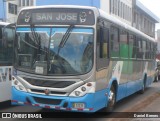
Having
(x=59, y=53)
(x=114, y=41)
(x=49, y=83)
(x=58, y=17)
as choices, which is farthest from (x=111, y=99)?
(x=58, y=17)

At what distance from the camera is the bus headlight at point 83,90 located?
9031 mm

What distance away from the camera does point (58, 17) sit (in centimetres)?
956

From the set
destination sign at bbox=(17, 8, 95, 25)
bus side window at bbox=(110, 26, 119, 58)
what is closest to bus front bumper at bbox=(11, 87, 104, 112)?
destination sign at bbox=(17, 8, 95, 25)

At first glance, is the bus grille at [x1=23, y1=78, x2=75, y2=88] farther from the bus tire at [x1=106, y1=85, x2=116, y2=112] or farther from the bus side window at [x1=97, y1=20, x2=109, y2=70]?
the bus tire at [x1=106, y1=85, x2=116, y2=112]

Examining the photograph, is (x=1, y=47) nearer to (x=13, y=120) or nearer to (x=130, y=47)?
(x=13, y=120)

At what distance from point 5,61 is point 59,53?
2.95 m

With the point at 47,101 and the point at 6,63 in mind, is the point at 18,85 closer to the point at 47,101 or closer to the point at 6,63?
the point at 47,101

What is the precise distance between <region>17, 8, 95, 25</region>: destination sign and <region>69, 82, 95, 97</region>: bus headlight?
1.56 meters

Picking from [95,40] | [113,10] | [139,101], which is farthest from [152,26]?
[95,40]

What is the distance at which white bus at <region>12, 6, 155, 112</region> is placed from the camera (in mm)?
9102

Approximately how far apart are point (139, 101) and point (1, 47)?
6.07 m

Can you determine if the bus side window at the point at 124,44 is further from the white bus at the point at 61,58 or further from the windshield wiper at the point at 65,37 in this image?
the windshield wiper at the point at 65,37

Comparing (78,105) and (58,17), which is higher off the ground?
(58,17)

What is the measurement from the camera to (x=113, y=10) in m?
52.3
